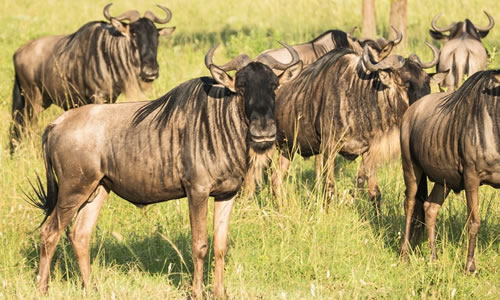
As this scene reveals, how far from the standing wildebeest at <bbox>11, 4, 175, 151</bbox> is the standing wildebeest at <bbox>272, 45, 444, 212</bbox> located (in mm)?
2393

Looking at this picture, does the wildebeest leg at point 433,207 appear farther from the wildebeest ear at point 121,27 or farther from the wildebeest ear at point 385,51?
the wildebeest ear at point 121,27

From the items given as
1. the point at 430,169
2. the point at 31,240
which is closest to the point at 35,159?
the point at 31,240

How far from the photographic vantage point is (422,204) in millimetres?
6129

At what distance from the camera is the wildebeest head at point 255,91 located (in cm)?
459

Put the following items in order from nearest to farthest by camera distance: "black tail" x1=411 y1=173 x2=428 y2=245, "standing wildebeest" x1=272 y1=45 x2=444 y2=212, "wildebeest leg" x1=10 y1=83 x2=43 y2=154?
"black tail" x1=411 y1=173 x2=428 y2=245
"standing wildebeest" x1=272 y1=45 x2=444 y2=212
"wildebeest leg" x1=10 y1=83 x2=43 y2=154

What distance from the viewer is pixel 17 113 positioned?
31.6 ft

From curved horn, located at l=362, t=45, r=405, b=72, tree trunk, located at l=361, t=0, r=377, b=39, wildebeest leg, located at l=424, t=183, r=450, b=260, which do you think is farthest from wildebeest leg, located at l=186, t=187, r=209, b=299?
tree trunk, located at l=361, t=0, r=377, b=39

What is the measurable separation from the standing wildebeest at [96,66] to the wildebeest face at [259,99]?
4.13 meters

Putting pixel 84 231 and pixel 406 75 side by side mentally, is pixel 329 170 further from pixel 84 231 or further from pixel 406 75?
pixel 84 231

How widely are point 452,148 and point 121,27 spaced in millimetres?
4752

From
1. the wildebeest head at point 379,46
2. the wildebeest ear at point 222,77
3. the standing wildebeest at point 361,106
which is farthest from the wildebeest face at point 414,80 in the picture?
the wildebeest ear at point 222,77

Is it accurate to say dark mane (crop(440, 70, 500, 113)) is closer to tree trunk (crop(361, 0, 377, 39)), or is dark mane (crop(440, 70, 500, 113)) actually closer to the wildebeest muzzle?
the wildebeest muzzle

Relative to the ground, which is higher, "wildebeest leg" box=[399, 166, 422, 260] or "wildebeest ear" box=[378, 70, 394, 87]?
"wildebeest ear" box=[378, 70, 394, 87]

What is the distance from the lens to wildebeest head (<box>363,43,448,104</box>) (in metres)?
6.42
